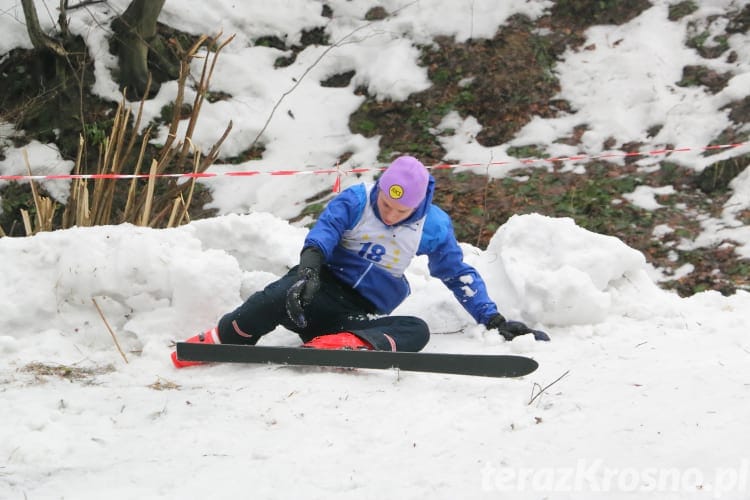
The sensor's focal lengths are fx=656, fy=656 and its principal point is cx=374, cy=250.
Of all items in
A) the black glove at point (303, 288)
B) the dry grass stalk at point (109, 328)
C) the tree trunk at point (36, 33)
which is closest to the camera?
the black glove at point (303, 288)

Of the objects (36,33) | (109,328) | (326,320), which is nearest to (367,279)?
(326,320)

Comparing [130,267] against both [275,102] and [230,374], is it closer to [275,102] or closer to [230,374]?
[230,374]

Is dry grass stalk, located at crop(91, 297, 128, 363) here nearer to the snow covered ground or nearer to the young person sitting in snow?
the snow covered ground

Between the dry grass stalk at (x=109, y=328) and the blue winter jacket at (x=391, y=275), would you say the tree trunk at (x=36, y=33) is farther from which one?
the blue winter jacket at (x=391, y=275)

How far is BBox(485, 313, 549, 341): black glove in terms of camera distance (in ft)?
10.5

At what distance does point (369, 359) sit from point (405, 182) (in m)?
0.81

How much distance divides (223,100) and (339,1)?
2612 mm

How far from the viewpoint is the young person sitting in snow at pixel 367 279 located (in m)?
2.96

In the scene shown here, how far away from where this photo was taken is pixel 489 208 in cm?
649

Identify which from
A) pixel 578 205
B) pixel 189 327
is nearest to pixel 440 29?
pixel 578 205

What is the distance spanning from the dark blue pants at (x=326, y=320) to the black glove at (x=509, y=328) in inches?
13.8

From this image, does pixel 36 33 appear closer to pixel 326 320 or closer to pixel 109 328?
pixel 109 328

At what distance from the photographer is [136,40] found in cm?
775

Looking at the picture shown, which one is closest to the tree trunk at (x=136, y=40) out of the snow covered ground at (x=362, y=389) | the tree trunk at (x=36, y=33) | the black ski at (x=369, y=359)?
the tree trunk at (x=36, y=33)
